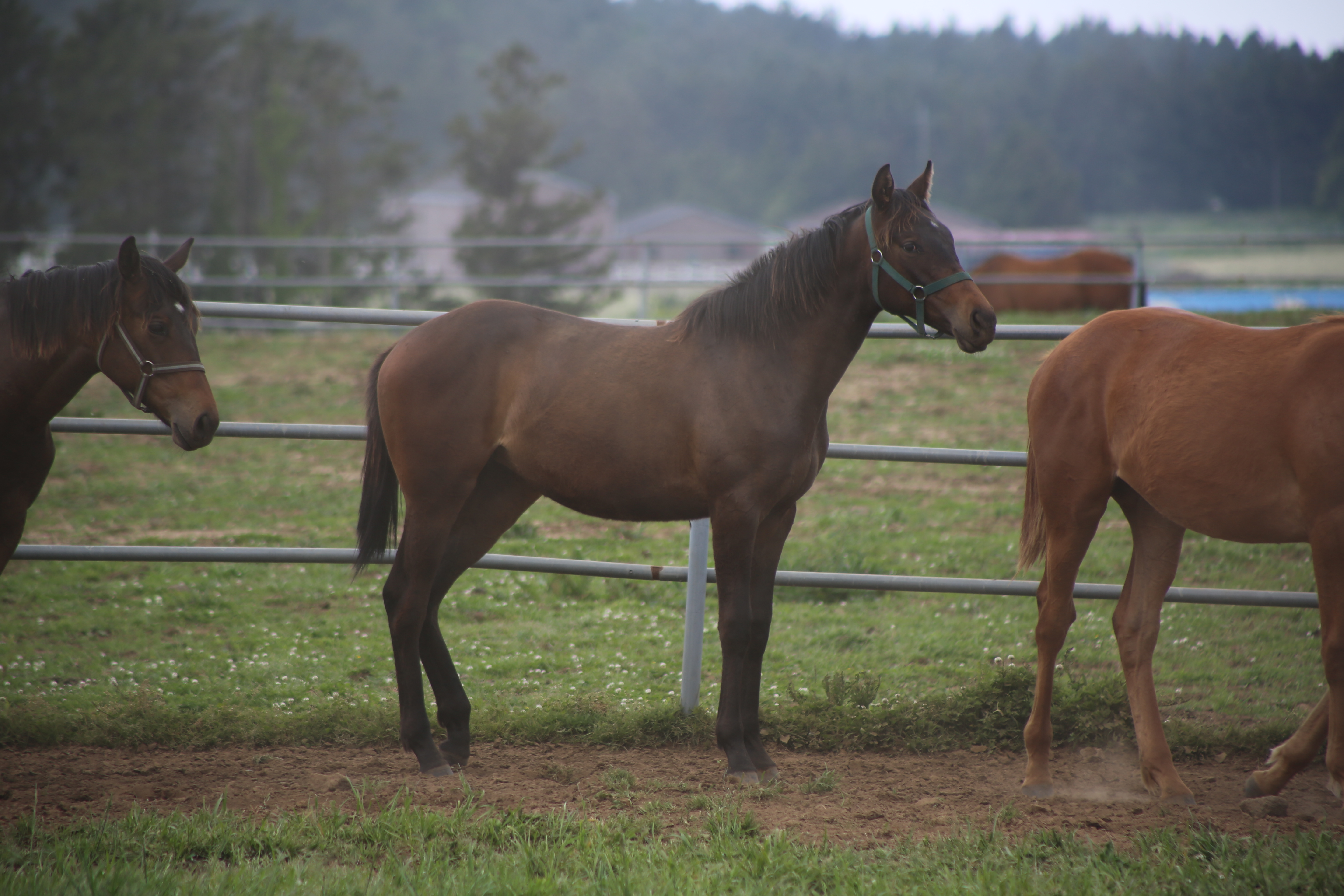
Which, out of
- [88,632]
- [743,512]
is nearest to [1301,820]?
[743,512]

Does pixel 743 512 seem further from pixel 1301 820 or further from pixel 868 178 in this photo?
pixel 868 178

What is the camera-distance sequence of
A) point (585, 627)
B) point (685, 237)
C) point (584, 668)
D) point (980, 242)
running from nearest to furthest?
point (584, 668), point (585, 627), point (980, 242), point (685, 237)

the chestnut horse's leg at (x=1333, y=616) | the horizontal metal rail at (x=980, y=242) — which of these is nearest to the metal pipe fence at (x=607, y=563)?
the chestnut horse's leg at (x=1333, y=616)

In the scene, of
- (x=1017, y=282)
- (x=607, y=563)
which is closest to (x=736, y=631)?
(x=607, y=563)

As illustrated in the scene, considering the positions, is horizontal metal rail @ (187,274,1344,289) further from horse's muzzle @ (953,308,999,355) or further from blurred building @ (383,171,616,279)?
blurred building @ (383,171,616,279)

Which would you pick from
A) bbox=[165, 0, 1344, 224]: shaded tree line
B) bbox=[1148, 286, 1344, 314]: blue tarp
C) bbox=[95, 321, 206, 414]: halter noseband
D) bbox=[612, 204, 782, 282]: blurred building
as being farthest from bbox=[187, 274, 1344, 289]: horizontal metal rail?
bbox=[165, 0, 1344, 224]: shaded tree line

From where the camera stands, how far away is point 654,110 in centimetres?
7456

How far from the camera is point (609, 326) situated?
3.56 meters

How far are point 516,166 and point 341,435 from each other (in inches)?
1062

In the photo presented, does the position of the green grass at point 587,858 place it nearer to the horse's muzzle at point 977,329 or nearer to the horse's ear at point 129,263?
the horse's muzzle at point 977,329

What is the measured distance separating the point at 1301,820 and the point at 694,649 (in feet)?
7.01

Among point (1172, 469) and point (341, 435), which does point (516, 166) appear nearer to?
point (341, 435)

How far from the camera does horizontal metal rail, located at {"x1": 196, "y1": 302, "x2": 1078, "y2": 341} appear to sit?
3.80 metres

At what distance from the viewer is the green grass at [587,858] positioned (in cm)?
242
